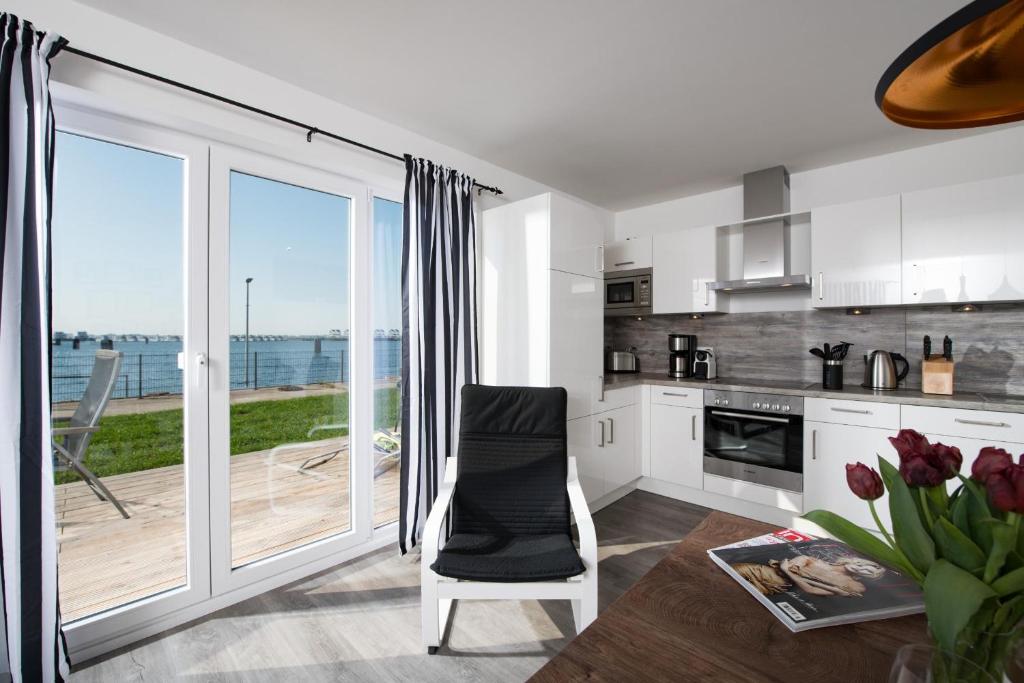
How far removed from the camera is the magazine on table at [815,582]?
888 millimetres

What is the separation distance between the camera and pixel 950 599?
570 mm

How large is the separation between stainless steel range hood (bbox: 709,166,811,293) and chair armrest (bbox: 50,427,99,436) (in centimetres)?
391

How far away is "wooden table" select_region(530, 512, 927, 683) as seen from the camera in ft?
2.51

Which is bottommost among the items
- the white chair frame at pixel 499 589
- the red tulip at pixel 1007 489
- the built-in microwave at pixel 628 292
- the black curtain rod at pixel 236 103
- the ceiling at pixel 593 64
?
the white chair frame at pixel 499 589

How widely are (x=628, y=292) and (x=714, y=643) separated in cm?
355

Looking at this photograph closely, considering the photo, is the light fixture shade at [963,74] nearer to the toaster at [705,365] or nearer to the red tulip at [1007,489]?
the red tulip at [1007,489]

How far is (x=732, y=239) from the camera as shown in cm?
385

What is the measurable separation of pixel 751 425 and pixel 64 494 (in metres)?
3.85

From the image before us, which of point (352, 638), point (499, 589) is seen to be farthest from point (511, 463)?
point (352, 638)

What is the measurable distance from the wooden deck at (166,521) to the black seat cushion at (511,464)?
0.90 meters

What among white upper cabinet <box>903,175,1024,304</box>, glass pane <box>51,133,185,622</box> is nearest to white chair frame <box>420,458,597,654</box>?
glass pane <box>51,133,185,622</box>

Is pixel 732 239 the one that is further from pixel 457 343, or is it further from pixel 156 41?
pixel 156 41

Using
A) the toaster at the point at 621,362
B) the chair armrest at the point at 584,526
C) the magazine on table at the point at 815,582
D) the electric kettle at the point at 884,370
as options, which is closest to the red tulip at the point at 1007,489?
the magazine on table at the point at 815,582

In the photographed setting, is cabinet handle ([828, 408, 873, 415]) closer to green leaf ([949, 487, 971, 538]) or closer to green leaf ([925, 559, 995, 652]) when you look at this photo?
green leaf ([949, 487, 971, 538])
